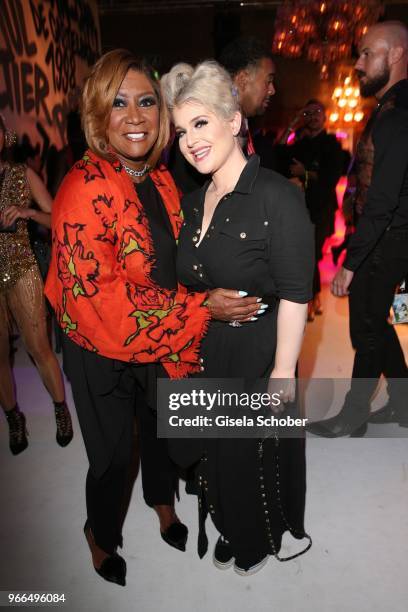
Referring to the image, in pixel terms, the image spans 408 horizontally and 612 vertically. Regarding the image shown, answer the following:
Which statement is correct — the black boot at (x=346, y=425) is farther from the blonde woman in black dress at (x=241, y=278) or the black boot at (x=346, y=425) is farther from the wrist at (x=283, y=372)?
the wrist at (x=283, y=372)

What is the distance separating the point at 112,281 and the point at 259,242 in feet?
1.47

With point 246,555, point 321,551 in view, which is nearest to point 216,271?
point 246,555

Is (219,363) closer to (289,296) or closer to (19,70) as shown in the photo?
(289,296)

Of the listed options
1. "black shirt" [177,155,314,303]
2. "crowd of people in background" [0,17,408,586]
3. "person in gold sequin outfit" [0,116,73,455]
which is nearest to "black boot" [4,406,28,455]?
"person in gold sequin outfit" [0,116,73,455]

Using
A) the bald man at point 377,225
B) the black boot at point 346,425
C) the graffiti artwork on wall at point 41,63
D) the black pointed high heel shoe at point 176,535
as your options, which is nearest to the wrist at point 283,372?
the black pointed high heel shoe at point 176,535

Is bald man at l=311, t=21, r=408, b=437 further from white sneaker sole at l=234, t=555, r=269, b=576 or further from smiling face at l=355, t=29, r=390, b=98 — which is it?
white sneaker sole at l=234, t=555, r=269, b=576

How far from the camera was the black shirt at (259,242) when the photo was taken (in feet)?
4.35

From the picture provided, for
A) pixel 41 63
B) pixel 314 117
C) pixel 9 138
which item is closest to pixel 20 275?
pixel 9 138

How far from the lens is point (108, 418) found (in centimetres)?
161

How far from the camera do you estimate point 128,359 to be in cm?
144

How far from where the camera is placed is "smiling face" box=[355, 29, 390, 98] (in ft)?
7.55

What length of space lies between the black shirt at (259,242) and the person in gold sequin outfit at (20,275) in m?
1.24

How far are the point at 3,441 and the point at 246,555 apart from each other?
1659mm

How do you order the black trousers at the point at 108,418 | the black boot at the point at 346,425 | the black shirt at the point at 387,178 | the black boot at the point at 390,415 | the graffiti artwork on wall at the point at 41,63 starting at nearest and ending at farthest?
the black trousers at the point at 108,418 → the black shirt at the point at 387,178 → the black boot at the point at 346,425 → the black boot at the point at 390,415 → the graffiti artwork on wall at the point at 41,63
